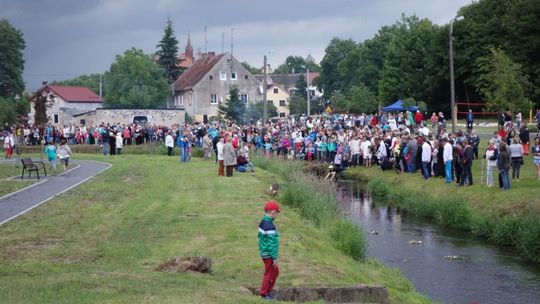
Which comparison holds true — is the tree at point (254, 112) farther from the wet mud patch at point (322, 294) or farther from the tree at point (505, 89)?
the wet mud patch at point (322, 294)

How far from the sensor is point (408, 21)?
390 ft

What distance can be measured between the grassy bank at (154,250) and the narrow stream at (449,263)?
1.64 m

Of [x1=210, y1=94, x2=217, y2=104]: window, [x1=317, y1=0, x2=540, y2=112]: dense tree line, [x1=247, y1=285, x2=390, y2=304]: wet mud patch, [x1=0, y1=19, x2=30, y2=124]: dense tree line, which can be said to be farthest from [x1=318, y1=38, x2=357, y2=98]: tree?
[x1=247, y1=285, x2=390, y2=304]: wet mud patch

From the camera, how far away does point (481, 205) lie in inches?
1266

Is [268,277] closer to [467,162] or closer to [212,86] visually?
[467,162]

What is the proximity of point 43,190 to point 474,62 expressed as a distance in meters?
52.2

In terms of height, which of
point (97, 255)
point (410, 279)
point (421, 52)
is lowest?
point (410, 279)

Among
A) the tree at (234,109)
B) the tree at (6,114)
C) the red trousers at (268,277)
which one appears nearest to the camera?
the red trousers at (268,277)

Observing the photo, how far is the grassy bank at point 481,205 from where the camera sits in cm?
2778

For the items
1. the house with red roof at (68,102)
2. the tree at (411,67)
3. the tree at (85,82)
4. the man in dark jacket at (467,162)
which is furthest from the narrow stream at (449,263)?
the tree at (85,82)

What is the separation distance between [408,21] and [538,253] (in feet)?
314

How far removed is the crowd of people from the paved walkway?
9.99 feet

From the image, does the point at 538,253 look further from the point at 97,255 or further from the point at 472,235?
the point at 97,255

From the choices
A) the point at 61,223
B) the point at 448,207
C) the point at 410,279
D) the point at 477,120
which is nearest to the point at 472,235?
the point at 448,207
